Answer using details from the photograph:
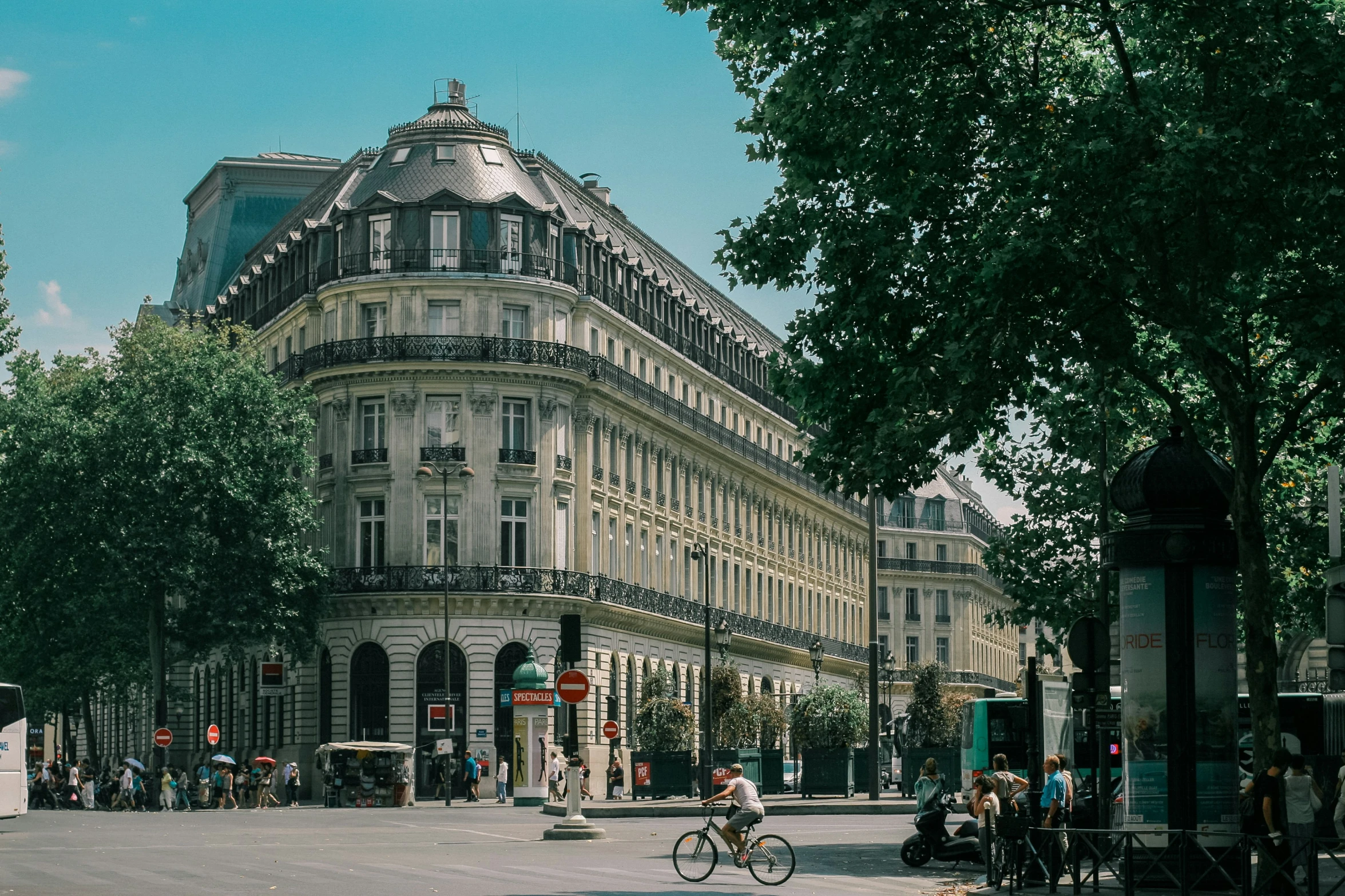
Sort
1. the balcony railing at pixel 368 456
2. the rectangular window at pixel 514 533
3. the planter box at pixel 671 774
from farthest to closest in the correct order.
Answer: the rectangular window at pixel 514 533 → the balcony railing at pixel 368 456 → the planter box at pixel 671 774

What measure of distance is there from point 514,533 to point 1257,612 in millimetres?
46937

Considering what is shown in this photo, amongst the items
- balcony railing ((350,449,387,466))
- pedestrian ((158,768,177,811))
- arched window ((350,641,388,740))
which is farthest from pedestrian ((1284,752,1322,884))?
balcony railing ((350,449,387,466))

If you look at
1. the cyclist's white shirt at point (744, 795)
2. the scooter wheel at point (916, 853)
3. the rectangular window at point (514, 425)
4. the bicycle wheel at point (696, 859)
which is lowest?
the scooter wheel at point (916, 853)

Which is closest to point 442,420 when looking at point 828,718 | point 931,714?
point 828,718

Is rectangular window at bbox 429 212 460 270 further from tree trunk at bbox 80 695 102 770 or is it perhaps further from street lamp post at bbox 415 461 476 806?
tree trunk at bbox 80 695 102 770

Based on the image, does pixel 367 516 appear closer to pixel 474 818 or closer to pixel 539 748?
pixel 539 748

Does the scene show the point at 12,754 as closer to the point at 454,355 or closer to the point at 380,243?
the point at 454,355

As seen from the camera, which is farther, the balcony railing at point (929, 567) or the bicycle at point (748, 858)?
the balcony railing at point (929, 567)

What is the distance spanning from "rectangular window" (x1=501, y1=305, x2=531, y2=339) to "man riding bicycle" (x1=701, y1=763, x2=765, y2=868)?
1744 inches

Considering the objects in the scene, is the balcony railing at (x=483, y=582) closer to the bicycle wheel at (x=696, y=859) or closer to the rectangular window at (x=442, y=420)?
the rectangular window at (x=442, y=420)

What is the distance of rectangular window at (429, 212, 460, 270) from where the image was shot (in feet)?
217

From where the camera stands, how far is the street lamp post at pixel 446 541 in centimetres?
5928

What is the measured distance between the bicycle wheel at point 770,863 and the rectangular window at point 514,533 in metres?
43.7

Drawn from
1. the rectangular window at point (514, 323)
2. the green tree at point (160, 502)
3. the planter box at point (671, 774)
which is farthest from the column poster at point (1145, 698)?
the rectangular window at point (514, 323)
